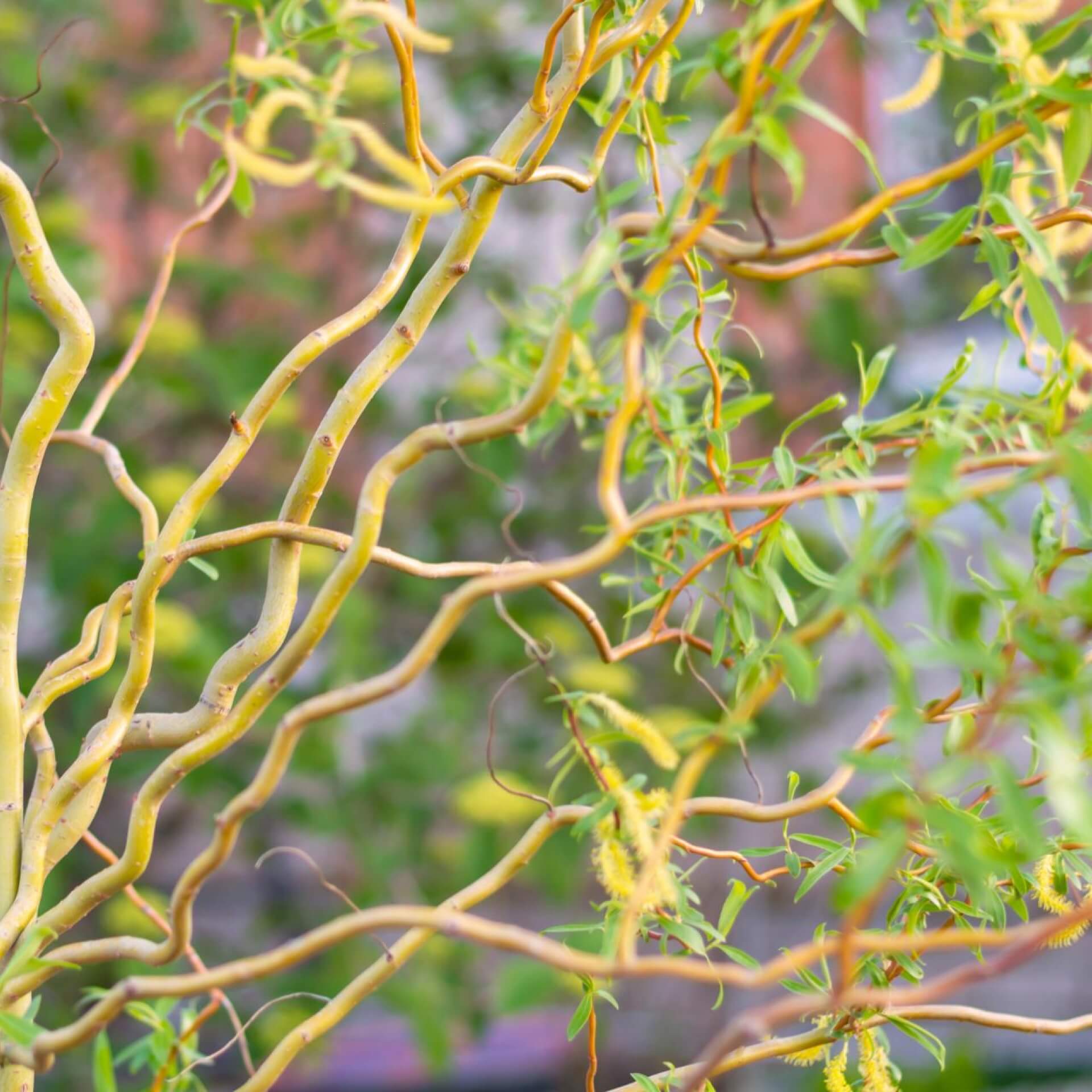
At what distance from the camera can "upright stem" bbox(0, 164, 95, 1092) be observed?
432mm

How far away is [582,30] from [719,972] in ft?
1.17

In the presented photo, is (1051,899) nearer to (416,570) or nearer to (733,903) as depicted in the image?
(733,903)

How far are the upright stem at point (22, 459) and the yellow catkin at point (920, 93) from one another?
0.93 ft

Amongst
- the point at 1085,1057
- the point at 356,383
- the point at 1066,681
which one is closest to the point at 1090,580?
the point at 1066,681

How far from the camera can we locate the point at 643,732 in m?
0.34

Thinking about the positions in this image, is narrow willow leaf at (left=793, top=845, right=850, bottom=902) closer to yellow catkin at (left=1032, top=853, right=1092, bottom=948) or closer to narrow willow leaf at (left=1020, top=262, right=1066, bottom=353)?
yellow catkin at (left=1032, top=853, right=1092, bottom=948)

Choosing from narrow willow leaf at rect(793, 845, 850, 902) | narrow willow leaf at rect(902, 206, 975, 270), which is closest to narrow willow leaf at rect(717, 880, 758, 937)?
narrow willow leaf at rect(793, 845, 850, 902)

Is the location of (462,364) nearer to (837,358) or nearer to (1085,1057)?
(837,358)

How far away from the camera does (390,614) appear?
164 cm

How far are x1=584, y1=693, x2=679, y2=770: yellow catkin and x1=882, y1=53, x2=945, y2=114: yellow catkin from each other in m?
0.21

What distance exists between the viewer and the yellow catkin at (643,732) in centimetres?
33

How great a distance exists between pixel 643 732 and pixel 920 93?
23 centimetres

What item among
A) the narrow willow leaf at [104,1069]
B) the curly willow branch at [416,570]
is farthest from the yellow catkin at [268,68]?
the narrow willow leaf at [104,1069]

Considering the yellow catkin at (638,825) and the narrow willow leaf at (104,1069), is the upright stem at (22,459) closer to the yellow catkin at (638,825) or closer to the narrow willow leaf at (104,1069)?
the narrow willow leaf at (104,1069)
